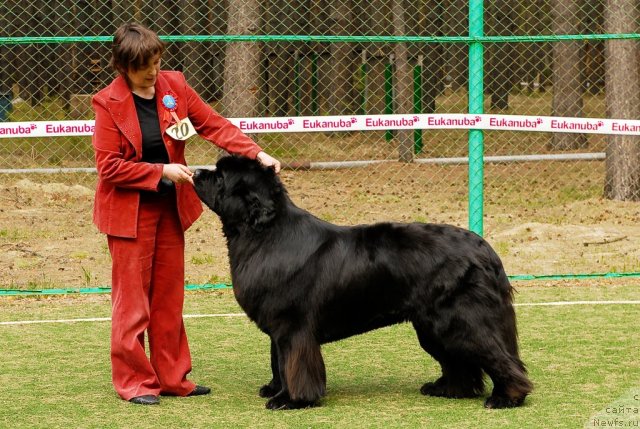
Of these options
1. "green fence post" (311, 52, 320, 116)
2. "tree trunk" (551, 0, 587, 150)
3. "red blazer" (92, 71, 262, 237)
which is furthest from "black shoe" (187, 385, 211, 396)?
"tree trunk" (551, 0, 587, 150)

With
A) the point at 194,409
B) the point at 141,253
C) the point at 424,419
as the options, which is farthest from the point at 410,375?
the point at 141,253

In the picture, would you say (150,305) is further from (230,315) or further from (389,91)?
(389,91)

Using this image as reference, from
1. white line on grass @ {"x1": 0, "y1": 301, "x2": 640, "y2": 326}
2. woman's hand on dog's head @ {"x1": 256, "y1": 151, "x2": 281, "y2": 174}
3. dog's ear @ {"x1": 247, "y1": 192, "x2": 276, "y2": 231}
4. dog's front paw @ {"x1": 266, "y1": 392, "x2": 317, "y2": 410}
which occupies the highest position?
woman's hand on dog's head @ {"x1": 256, "y1": 151, "x2": 281, "y2": 174}

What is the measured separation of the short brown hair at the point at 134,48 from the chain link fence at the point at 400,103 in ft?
9.22

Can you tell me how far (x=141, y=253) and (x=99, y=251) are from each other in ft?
18.8

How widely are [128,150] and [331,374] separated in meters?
1.81

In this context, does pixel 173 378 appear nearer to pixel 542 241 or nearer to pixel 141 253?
pixel 141 253

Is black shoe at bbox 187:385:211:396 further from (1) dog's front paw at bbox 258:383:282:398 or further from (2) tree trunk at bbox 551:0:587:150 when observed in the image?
(2) tree trunk at bbox 551:0:587:150

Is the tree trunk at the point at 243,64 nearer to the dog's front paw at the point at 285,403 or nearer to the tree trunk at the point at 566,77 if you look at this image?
the tree trunk at the point at 566,77

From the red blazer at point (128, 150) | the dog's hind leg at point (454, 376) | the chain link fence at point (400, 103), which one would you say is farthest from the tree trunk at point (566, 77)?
the red blazer at point (128, 150)

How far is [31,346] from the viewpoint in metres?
6.80

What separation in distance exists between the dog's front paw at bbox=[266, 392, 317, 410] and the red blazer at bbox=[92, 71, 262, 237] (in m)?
1.06

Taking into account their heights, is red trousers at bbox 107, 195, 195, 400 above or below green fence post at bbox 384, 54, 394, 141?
below

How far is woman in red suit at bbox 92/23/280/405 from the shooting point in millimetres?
5156
